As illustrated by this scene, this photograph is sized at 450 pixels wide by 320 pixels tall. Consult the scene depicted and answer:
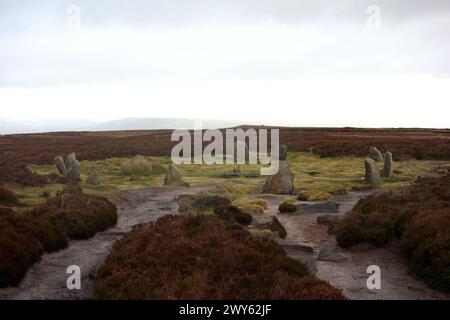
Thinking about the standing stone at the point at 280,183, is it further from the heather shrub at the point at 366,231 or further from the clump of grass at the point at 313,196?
the heather shrub at the point at 366,231

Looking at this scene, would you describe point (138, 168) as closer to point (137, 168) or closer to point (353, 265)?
point (137, 168)

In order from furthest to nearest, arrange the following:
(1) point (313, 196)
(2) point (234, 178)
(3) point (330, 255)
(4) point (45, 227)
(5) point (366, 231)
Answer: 1. (2) point (234, 178)
2. (1) point (313, 196)
3. (5) point (366, 231)
4. (4) point (45, 227)
5. (3) point (330, 255)

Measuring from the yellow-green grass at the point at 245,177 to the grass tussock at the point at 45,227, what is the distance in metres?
4.93

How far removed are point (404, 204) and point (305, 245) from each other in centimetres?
695

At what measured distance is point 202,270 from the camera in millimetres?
13211

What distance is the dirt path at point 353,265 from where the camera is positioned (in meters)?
14.3

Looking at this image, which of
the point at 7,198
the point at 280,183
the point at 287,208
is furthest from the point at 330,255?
the point at 7,198

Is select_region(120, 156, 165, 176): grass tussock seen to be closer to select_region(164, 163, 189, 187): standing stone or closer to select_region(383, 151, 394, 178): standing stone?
select_region(164, 163, 189, 187): standing stone

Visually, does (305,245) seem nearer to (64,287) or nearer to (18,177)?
(64,287)

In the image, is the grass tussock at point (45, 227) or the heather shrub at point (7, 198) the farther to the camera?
the heather shrub at point (7, 198)

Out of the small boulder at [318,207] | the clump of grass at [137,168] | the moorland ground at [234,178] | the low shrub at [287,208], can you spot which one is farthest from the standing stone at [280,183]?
the clump of grass at [137,168]

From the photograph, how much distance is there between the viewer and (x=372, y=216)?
20688 mm

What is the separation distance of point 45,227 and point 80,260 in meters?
2.74
